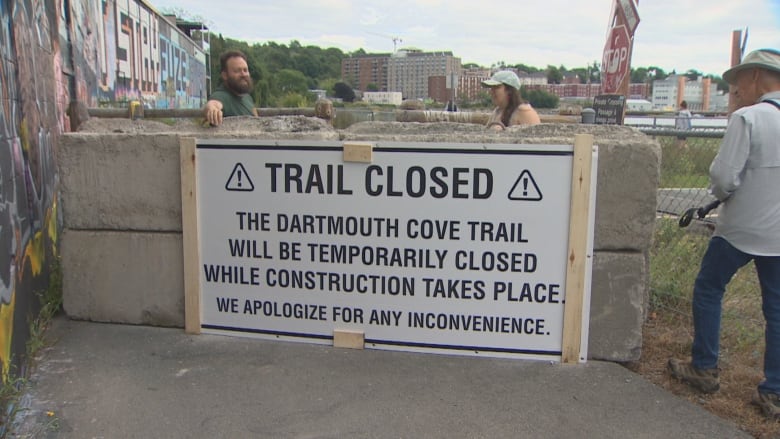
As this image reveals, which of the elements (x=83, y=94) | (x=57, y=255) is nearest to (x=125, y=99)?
(x=83, y=94)

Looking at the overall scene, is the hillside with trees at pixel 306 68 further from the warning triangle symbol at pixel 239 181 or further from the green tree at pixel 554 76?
the warning triangle symbol at pixel 239 181

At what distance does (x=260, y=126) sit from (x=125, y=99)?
12.5m

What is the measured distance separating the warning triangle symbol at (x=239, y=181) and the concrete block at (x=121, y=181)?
0.36m

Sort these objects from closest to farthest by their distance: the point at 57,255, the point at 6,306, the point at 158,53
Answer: the point at 6,306
the point at 57,255
the point at 158,53

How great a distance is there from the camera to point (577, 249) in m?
3.62

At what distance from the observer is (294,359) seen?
12.2 ft

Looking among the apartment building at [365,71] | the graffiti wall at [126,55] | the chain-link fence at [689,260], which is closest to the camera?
the chain-link fence at [689,260]

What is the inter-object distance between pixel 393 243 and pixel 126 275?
176cm

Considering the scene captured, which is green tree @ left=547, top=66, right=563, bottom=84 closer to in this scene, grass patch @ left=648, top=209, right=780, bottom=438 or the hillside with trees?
the hillside with trees

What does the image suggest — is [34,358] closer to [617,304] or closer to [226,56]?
[226,56]

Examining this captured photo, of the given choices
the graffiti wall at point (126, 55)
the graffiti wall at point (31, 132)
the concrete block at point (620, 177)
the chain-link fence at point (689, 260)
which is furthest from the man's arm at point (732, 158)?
the graffiti wall at point (126, 55)

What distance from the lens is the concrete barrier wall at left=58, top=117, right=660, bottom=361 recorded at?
12.1 feet

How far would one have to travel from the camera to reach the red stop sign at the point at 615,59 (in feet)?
20.5

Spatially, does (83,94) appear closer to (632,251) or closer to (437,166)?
(437,166)
